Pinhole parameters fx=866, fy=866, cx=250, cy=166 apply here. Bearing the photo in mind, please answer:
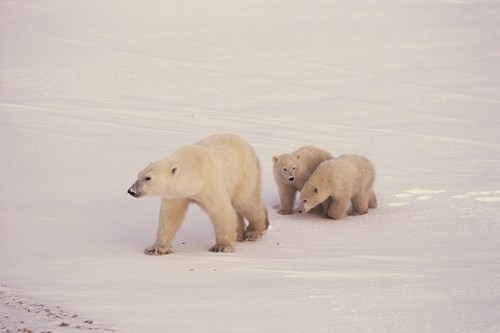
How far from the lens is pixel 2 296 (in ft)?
18.4

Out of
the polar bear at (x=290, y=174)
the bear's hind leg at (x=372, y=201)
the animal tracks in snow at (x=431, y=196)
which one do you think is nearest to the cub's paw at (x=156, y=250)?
the polar bear at (x=290, y=174)

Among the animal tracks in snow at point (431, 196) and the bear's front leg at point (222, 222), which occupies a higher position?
the animal tracks in snow at point (431, 196)

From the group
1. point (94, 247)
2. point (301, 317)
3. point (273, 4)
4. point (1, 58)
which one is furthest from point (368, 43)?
point (301, 317)

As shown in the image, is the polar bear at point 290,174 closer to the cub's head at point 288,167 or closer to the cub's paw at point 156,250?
the cub's head at point 288,167

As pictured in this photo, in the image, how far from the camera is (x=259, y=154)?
42.1 feet

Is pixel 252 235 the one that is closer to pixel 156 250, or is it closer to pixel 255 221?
pixel 255 221

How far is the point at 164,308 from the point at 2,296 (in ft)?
3.57

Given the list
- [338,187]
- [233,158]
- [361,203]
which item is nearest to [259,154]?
[361,203]

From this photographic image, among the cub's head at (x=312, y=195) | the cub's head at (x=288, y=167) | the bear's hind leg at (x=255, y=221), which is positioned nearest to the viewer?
the bear's hind leg at (x=255, y=221)

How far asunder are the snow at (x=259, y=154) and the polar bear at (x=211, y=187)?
0.27 meters

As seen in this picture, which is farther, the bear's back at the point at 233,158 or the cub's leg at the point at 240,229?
the cub's leg at the point at 240,229

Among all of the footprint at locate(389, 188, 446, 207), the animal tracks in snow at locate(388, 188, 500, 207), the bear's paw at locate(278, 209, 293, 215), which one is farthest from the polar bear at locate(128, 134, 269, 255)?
the animal tracks in snow at locate(388, 188, 500, 207)

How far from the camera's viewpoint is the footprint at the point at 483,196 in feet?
33.3

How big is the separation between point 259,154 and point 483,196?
3704 millimetres
